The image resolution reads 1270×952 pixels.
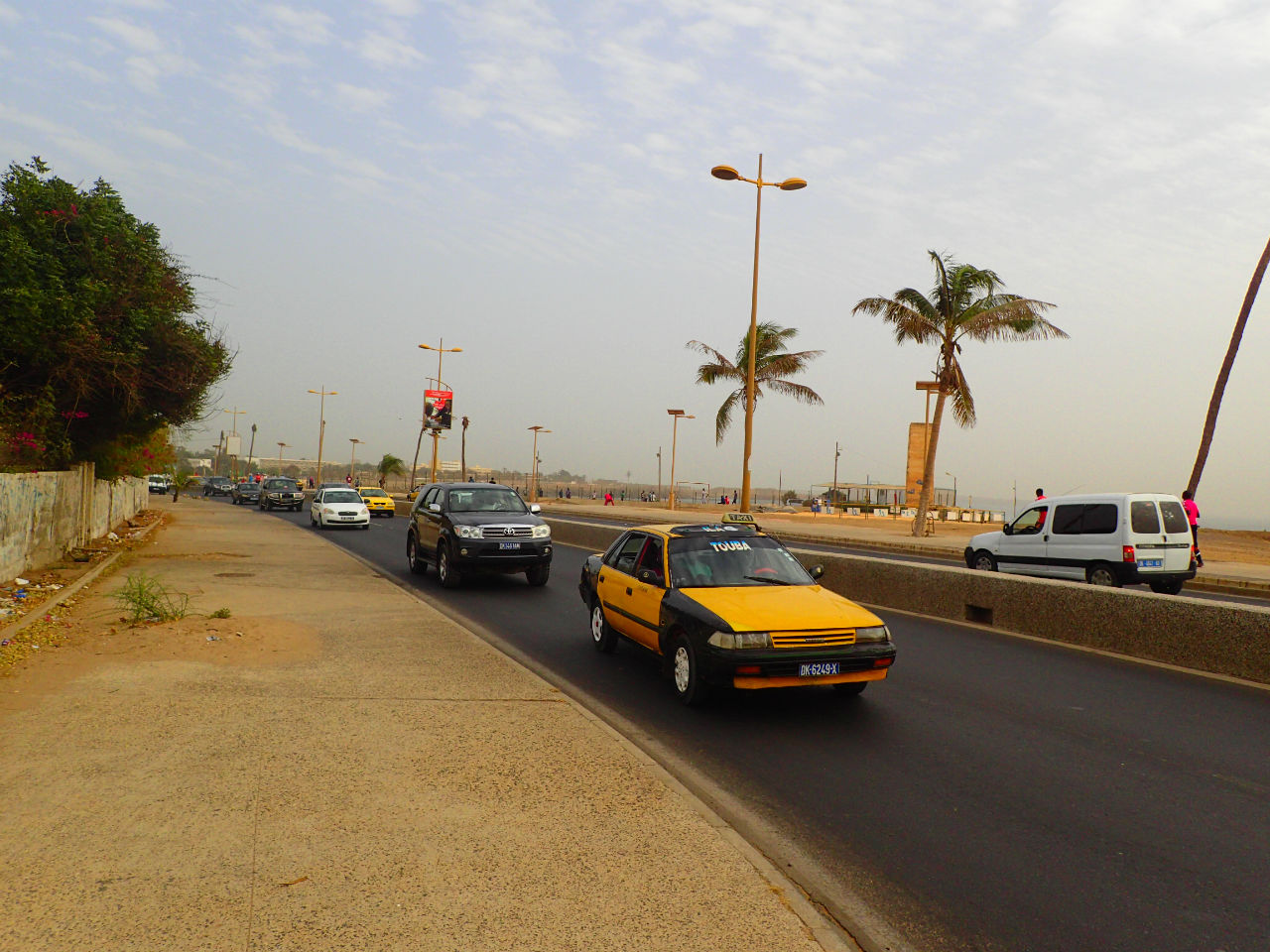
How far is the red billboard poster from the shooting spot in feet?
196

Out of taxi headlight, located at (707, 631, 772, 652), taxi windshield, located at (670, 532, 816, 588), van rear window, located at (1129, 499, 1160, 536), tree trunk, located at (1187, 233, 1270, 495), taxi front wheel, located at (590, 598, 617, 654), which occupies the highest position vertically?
tree trunk, located at (1187, 233, 1270, 495)

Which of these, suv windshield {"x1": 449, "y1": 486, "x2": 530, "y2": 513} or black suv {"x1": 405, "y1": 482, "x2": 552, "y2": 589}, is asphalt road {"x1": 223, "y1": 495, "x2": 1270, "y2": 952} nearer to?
black suv {"x1": 405, "y1": 482, "x2": 552, "y2": 589}

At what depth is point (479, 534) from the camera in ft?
47.9

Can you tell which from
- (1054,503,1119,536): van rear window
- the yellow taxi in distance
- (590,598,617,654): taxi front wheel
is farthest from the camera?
the yellow taxi in distance

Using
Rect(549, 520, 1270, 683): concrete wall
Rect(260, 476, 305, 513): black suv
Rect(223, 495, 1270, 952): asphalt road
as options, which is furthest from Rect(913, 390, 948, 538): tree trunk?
Rect(260, 476, 305, 513): black suv

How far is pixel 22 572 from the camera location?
13281 millimetres

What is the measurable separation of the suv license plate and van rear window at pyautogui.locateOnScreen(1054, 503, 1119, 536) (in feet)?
35.0

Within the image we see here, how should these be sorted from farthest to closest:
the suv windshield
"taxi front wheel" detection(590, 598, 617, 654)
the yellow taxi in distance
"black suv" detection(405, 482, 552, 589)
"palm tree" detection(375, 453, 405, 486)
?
"palm tree" detection(375, 453, 405, 486) → the yellow taxi in distance → the suv windshield → "black suv" detection(405, 482, 552, 589) → "taxi front wheel" detection(590, 598, 617, 654)

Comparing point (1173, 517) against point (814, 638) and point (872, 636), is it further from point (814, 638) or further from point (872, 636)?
point (814, 638)

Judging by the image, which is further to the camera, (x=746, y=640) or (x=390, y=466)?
(x=390, y=466)

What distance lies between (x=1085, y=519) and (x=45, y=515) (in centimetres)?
1788

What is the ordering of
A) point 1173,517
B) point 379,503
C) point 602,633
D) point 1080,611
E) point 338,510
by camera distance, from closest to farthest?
point 602,633 < point 1080,611 < point 1173,517 < point 338,510 < point 379,503

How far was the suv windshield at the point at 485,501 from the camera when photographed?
51.8 feet

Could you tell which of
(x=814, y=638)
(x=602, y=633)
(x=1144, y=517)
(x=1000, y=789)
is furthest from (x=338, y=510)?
(x=1000, y=789)
